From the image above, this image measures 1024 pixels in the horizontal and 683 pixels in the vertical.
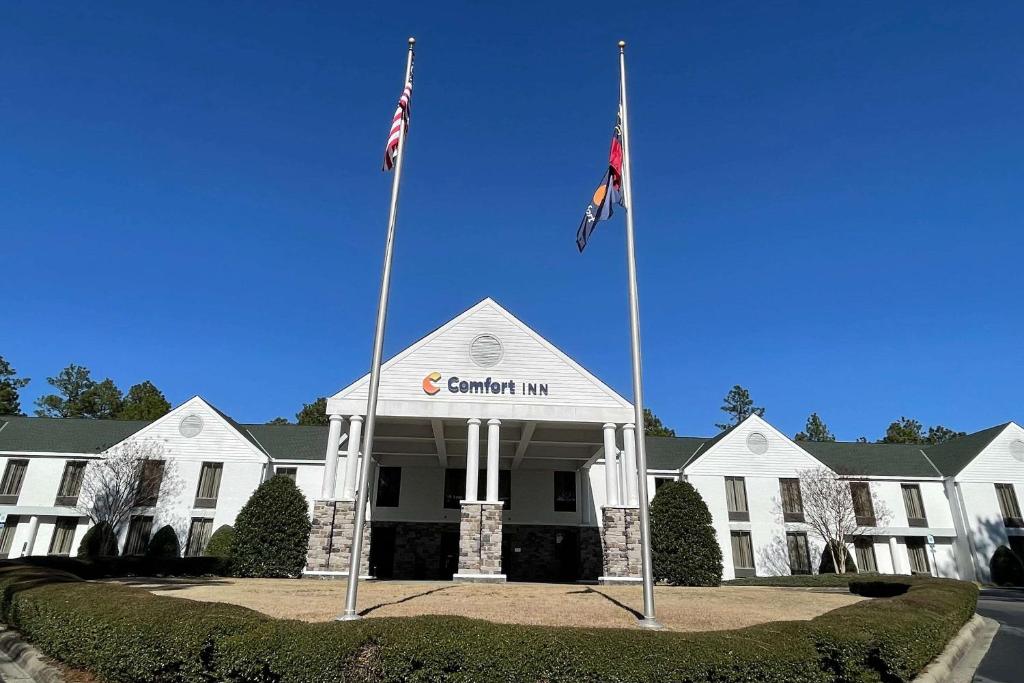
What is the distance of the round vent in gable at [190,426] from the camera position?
36019 millimetres

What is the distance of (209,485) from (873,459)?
41582mm

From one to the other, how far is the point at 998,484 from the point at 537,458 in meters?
27.9

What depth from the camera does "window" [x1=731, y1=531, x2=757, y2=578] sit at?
113 feet

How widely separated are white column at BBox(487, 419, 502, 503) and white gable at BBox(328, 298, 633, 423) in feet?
1.63

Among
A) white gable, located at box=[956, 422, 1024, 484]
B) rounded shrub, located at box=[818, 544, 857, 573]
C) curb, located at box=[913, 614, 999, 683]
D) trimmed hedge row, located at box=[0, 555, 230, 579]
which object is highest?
white gable, located at box=[956, 422, 1024, 484]

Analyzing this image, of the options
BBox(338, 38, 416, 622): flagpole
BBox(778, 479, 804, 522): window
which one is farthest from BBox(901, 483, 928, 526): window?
BBox(338, 38, 416, 622): flagpole

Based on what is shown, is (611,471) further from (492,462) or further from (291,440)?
(291,440)

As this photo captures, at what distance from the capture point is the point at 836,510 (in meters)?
33.9

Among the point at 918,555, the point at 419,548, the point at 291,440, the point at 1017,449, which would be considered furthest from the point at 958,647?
the point at 291,440

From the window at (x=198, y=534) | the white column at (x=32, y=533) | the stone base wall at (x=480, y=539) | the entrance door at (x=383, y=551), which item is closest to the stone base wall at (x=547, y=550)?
the entrance door at (x=383, y=551)

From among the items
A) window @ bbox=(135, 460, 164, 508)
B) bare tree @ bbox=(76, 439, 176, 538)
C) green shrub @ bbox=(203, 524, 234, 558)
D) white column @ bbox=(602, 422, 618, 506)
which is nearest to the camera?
white column @ bbox=(602, 422, 618, 506)

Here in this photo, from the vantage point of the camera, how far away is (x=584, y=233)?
14703mm

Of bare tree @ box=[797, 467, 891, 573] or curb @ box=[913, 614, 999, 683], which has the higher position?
bare tree @ box=[797, 467, 891, 573]

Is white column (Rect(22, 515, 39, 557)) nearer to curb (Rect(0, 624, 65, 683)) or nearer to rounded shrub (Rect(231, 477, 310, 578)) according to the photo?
rounded shrub (Rect(231, 477, 310, 578))
